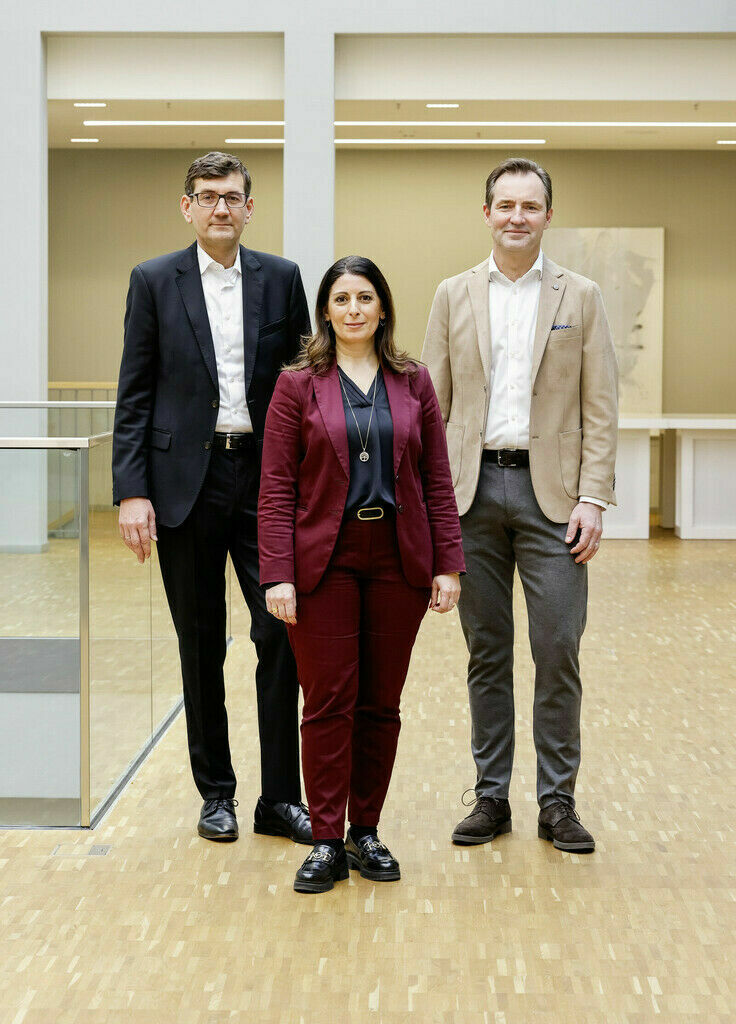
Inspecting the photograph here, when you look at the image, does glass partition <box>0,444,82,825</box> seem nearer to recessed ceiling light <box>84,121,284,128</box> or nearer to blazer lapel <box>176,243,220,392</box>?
blazer lapel <box>176,243,220,392</box>

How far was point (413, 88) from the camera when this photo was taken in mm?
8781

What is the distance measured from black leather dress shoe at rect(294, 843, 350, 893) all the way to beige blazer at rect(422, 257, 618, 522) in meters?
0.90

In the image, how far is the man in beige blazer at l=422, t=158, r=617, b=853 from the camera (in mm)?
3146

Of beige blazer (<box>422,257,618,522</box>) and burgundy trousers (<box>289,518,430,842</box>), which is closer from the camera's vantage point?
burgundy trousers (<box>289,518,430,842</box>)

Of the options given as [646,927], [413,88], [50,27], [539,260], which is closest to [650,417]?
[413,88]

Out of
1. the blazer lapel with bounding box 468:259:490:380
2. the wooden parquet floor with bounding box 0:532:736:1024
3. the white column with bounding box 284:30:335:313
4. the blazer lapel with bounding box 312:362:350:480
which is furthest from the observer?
the white column with bounding box 284:30:335:313

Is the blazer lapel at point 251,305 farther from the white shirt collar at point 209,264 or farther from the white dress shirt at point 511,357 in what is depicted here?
the white dress shirt at point 511,357

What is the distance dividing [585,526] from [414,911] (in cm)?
102

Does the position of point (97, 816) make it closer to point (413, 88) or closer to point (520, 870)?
point (520, 870)

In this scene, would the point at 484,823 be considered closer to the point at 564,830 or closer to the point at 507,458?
the point at 564,830

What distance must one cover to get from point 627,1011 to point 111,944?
41.8 inches

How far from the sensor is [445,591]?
2953mm

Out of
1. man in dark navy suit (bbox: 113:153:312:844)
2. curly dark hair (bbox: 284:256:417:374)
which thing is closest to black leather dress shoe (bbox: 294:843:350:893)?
man in dark navy suit (bbox: 113:153:312:844)

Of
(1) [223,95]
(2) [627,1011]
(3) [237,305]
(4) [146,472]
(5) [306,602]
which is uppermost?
(1) [223,95]
